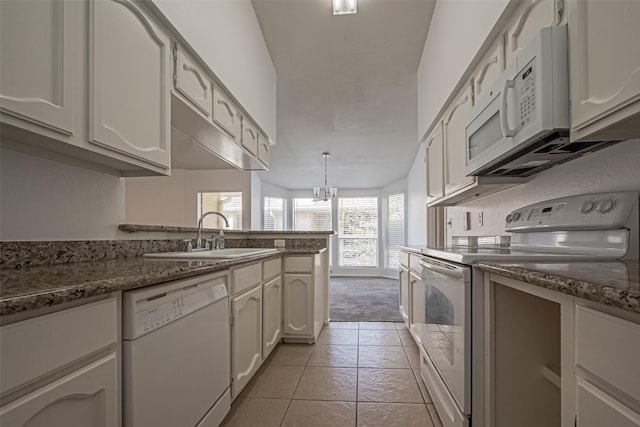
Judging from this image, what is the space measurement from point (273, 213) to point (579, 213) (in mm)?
6333

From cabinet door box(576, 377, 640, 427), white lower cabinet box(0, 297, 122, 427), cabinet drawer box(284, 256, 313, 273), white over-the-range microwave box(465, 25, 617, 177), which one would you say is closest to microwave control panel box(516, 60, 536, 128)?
white over-the-range microwave box(465, 25, 617, 177)

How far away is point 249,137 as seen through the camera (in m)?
2.81

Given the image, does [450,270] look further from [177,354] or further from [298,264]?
[298,264]

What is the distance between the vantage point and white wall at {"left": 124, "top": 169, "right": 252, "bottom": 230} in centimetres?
561

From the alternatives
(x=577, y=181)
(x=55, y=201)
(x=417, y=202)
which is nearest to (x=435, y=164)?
(x=577, y=181)

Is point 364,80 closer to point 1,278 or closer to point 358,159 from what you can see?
point 358,159

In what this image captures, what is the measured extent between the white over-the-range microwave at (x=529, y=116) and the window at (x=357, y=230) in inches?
244

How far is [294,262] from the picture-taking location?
3012 mm

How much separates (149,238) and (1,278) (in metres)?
1.03

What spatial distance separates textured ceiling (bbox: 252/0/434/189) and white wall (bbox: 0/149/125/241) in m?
2.30

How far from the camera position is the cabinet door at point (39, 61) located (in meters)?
0.85

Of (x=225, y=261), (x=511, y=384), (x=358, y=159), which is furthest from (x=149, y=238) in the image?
(x=358, y=159)

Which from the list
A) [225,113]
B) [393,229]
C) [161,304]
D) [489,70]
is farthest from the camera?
[393,229]

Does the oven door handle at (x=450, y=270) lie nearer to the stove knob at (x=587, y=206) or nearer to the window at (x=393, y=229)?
the stove knob at (x=587, y=206)
